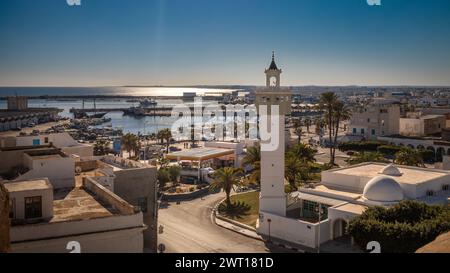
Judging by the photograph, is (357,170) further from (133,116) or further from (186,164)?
(133,116)

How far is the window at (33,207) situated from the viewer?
41.0 ft

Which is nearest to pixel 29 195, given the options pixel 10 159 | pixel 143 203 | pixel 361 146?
pixel 143 203

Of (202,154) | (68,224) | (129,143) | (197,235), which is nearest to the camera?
(68,224)

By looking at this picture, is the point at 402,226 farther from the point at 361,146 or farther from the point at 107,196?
the point at 361,146

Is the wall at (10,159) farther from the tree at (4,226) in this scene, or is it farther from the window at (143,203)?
the tree at (4,226)

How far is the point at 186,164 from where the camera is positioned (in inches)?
1608

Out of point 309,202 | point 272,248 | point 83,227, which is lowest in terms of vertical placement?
point 272,248

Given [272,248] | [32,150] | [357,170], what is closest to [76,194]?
[32,150]

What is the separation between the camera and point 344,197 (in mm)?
23812

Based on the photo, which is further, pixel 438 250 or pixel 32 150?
pixel 32 150

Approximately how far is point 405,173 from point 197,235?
44.0 feet

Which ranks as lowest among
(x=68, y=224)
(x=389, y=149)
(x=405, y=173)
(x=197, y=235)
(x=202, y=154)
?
(x=197, y=235)
